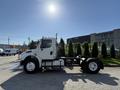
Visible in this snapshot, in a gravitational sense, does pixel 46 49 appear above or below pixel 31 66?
above

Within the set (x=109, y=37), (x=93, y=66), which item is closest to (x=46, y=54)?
(x=93, y=66)

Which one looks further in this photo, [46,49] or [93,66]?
[46,49]

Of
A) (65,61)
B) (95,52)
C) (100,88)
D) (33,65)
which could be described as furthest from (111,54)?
(100,88)

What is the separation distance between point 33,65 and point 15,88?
16.6ft

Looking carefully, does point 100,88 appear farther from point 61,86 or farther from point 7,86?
point 7,86

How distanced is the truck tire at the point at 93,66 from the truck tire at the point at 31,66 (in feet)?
12.0

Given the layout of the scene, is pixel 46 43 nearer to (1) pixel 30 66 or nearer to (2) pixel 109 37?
(1) pixel 30 66

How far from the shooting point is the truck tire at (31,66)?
45.0 ft

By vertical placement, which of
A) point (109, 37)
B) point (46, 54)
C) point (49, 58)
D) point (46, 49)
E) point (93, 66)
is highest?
point (109, 37)

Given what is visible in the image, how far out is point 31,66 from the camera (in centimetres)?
1376

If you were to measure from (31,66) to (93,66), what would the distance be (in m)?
4.39

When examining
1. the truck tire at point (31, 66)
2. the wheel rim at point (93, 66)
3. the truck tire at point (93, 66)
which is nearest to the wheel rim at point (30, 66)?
the truck tire at point (31, 66)

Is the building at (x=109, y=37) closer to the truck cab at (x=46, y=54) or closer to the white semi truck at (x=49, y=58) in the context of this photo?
the white semi truck at (x=49, y=58)

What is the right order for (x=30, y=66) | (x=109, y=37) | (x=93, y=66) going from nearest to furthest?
(x=30, y=66)
(x=93, y=66)
(x=109, y=37)
